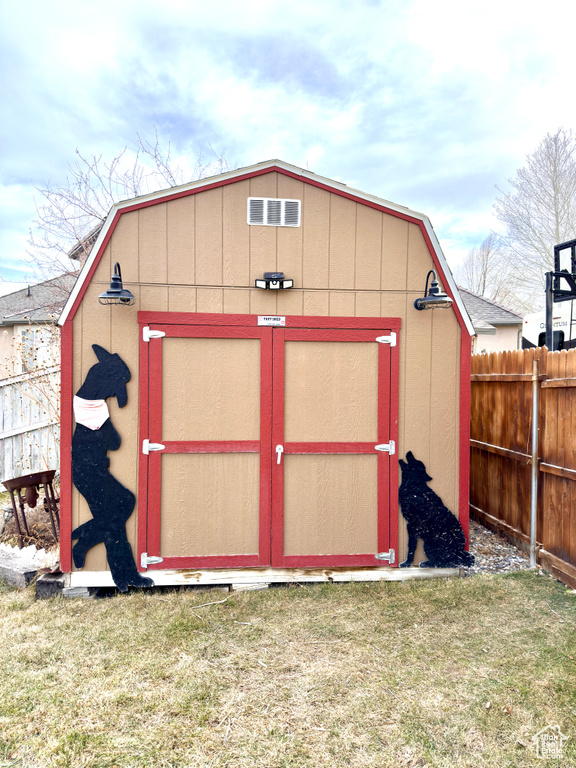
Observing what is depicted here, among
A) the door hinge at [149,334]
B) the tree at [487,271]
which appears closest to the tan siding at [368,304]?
the door hinge at [149,334]

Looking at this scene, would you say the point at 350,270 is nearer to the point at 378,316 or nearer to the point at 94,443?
the point at 378,316

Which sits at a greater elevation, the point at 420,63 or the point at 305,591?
the point at 420,63

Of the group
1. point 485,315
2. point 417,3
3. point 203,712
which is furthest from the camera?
point 485,315

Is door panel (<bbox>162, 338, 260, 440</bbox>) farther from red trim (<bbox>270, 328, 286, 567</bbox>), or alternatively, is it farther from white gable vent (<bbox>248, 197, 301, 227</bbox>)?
white gable vent (<bbox>248, 197, 301, 227</bbox>)

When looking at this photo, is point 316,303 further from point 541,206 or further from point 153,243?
point 541,206

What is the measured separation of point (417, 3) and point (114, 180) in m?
5.72

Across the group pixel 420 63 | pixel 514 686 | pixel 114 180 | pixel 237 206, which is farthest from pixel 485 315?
pixel 514 686

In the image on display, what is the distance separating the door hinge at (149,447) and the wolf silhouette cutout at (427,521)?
77.3 inches

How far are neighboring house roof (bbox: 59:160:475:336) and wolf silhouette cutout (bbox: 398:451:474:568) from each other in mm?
1279

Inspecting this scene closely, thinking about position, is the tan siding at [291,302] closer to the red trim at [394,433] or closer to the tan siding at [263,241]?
the tan siding at [263,241]

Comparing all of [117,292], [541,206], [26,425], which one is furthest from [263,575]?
[541,206]

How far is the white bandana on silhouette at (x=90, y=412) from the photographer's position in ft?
11.6

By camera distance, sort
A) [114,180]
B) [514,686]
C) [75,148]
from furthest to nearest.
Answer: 1. [114,180]
2. [75,148]
3. [514,686]

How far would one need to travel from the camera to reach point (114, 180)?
8.59 meters
